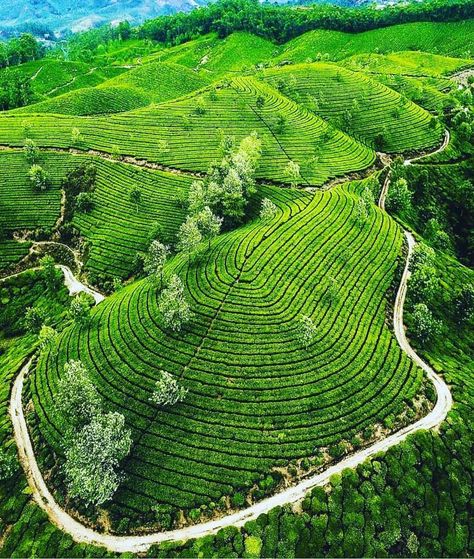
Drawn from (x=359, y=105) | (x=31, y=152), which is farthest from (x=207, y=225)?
(x=359, y=105)

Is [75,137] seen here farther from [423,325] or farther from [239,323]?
[423,325]

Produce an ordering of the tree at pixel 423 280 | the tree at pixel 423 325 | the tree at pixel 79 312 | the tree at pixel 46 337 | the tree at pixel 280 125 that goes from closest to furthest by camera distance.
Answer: the tree at pixel 46 337 → the tree at pixel 423 325 → the tree at pixel 79 312 → the tree at pixel 423 280 → the tree at pixel 280 125

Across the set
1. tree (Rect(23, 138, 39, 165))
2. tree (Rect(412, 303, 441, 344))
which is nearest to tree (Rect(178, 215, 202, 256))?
tree (Rect(412, 303, 441, 344))

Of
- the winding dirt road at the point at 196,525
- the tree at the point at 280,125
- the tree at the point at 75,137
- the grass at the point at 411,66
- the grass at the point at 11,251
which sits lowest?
the winding dirt road at the point at 196,525

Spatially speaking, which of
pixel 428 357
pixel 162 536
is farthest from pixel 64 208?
pixel 428 357

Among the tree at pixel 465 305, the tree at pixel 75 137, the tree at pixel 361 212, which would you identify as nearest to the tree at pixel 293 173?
the tree at pixel 361 212

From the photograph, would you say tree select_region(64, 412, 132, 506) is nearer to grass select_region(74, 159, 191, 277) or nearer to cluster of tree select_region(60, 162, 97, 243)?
grass select_region(74, 159, 191, 277)

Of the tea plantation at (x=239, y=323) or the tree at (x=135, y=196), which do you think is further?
the tree at (x=135, y=196)

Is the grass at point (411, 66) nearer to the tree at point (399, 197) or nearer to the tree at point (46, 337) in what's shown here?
the tree at point (399, 197)
